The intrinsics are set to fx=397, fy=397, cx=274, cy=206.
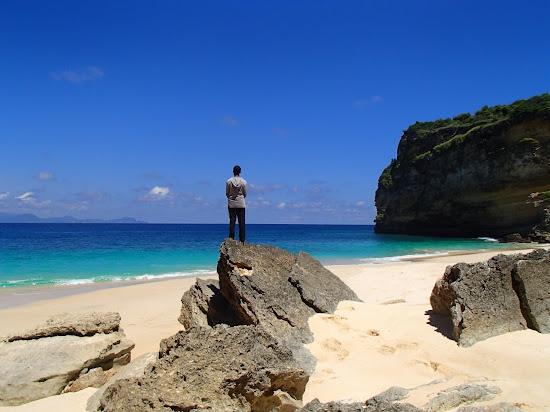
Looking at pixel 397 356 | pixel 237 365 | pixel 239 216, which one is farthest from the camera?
pixel 239 216

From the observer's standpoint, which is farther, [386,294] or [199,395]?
[386,294]

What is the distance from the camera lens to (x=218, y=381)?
334 cm

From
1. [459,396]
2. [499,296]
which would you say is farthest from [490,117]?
[459,396]

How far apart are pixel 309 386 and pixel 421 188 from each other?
4497 centimetres

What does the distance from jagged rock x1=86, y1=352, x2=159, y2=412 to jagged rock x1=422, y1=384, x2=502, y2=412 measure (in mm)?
2443

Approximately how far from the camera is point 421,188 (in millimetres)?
45625

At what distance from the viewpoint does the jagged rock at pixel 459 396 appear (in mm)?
3088

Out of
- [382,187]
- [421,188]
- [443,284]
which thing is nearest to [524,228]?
[421,188]

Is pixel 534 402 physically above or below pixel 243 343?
below

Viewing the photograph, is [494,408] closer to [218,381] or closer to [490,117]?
[218,381]

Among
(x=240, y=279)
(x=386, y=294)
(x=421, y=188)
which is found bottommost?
(x=386, y=294)

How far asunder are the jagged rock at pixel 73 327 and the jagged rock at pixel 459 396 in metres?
3.77

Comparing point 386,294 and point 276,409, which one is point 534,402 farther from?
point 386,294

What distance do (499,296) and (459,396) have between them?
8.36ft
